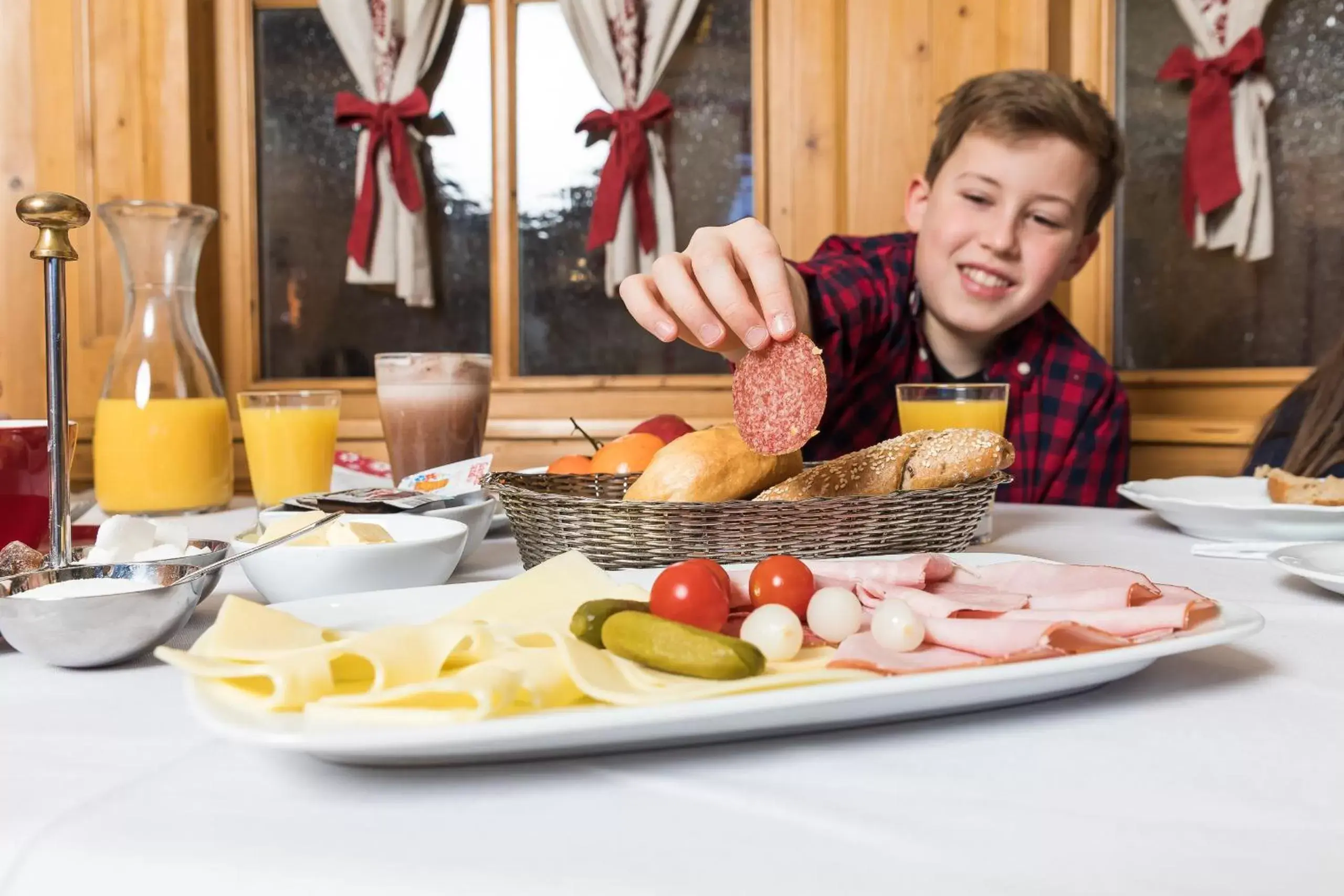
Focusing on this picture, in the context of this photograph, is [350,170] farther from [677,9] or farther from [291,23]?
[677,9]

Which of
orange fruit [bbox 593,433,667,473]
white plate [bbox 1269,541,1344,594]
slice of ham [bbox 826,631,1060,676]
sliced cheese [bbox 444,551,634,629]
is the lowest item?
white plate [bbox 1269,541,1344,594]

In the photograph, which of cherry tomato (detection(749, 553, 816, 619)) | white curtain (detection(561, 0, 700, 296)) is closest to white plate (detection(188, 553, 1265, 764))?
cherry tomato (detection(749, 553, 816, 619))

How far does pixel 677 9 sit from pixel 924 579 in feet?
8.13

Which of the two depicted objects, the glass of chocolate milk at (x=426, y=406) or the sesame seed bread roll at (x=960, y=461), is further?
the glass of chocolate milk at (x=426, y=406)

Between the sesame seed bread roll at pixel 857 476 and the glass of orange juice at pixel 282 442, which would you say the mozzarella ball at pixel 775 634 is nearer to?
the sesame seed bread roll at pixel 857 476

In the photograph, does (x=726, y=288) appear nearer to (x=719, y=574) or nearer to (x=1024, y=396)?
(x=719, y=574)

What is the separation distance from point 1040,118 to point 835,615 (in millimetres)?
1514

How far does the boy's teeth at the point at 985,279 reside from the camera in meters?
1.83

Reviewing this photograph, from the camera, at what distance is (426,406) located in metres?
1.33

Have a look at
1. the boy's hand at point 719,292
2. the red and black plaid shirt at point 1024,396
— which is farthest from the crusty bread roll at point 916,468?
the red and black plaid shirt at point 1024,396

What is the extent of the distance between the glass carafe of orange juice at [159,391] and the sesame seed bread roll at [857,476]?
0.85 meters

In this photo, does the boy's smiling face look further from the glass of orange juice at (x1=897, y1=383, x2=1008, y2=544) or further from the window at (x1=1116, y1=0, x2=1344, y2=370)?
the window at (x1=1116, y1=0, x2=1344, y2=370)

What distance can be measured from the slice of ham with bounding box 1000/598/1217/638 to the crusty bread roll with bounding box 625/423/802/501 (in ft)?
1.12

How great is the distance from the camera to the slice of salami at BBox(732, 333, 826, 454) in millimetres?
861
